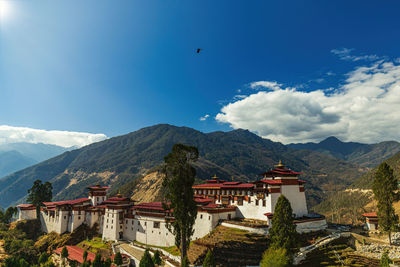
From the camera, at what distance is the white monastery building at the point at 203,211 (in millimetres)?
52656

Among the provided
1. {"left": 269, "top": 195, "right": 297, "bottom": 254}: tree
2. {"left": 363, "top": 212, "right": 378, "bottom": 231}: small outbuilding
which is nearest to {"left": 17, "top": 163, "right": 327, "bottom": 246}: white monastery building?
{"left": 363, "top": 212, "right": 378, "bottom": 231}: small outbuilding

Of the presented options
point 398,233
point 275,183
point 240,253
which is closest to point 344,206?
point 398,233

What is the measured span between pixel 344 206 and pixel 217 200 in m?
138

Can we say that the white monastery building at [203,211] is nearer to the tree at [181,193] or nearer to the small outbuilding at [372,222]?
the tree at [181,193]

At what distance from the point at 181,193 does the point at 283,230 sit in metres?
17.8

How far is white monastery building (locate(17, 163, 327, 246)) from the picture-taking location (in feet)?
173

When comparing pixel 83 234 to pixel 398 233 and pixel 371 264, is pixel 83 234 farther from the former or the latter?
pixel 398 233

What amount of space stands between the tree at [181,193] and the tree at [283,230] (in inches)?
568

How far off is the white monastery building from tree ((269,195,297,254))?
40.3 ft

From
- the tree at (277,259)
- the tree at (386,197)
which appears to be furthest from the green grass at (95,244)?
the tree at (386,197)

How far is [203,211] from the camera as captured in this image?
54281 millimetres

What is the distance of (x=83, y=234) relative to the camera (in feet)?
235

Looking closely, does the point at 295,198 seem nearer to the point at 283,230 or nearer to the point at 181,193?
the point at 283,230

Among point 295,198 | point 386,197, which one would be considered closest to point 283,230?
point 295,198
